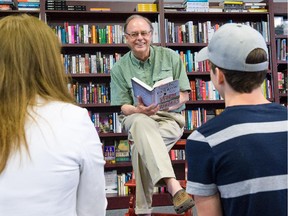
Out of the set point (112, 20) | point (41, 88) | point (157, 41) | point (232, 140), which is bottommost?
point (232, 140)

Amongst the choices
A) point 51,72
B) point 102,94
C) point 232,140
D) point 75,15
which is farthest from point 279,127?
point 75,15

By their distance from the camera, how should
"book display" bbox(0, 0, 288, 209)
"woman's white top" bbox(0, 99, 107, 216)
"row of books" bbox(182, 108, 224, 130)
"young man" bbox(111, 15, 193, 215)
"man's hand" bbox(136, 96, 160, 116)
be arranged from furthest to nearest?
"row of books" bbox(182, 108, 224, 130)
"book display" bbox(0, 0, 288, 209)
"man's hand" bbox(136, 96, 160, 116)
"young man" bbox(111, 15, 193, 215)
"woman's white top" bbox(0, 99, 107, 216)

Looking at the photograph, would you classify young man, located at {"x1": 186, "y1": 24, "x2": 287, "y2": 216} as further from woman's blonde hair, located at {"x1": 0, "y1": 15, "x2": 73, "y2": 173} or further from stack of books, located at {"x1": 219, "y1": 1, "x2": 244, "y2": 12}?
stack of books, located at {"x1": 219, "y1": 1, "x2": 244, "y2": 12}

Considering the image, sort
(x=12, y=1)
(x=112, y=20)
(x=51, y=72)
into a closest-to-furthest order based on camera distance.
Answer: (x=51, y=72), (x=12, y=1), (x=112, y=20)

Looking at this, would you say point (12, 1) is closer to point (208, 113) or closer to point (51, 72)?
point (208, 113)

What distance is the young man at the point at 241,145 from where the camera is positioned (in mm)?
837

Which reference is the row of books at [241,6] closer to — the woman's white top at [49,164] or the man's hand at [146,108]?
the man's hand at [146,108]

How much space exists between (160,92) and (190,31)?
6.91 feet

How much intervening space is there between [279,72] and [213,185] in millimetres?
3440

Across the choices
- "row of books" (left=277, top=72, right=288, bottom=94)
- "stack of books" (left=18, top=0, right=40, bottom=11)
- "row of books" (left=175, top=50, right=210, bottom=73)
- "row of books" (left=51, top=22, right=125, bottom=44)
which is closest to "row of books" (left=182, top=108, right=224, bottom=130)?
"row of books" (left=175, top=50, right=210, bottom=73)

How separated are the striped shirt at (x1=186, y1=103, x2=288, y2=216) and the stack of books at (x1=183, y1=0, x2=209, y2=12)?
3086 mm

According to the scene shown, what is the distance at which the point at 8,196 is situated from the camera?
2.65 feet

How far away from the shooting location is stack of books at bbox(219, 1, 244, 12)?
3883mm

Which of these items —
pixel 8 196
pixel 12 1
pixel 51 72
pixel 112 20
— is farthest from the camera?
pixel 112 20
